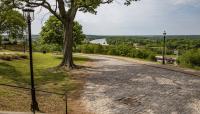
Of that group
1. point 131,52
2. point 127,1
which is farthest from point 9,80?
point 131,52

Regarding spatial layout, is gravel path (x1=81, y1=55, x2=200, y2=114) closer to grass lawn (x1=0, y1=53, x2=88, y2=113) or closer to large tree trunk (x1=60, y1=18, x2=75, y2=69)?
grass lawn (x1=0, y1=53, x2=88, y2=113)

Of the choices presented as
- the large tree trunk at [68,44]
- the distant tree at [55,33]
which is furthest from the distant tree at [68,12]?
the distant tree at [55,33]

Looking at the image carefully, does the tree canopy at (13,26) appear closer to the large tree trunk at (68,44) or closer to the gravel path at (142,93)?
the large tree trunk at (68,44)

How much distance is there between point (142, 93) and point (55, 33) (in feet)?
102

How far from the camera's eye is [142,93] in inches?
774

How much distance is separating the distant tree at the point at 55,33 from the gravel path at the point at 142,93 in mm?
23126

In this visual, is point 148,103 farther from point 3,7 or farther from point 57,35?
point 57,35

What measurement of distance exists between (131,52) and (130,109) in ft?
118

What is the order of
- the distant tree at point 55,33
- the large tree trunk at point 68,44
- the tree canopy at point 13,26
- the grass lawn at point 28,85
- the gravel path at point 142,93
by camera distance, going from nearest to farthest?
the grass lawn at point 28,85, the gravel path at point 142,93, the large tree trunk at point 68,44, the distant tree at point 55,33, the tree canopy at point 13,26

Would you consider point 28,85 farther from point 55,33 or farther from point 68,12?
point 55,33

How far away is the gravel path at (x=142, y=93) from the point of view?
1650 centimetres

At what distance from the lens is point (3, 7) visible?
29906mm

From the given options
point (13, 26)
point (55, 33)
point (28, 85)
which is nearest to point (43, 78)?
point (28, 85)

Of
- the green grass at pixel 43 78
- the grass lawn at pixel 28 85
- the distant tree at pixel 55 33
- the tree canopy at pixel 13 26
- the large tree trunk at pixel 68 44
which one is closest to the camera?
the grass lawn at pixel 28 85
